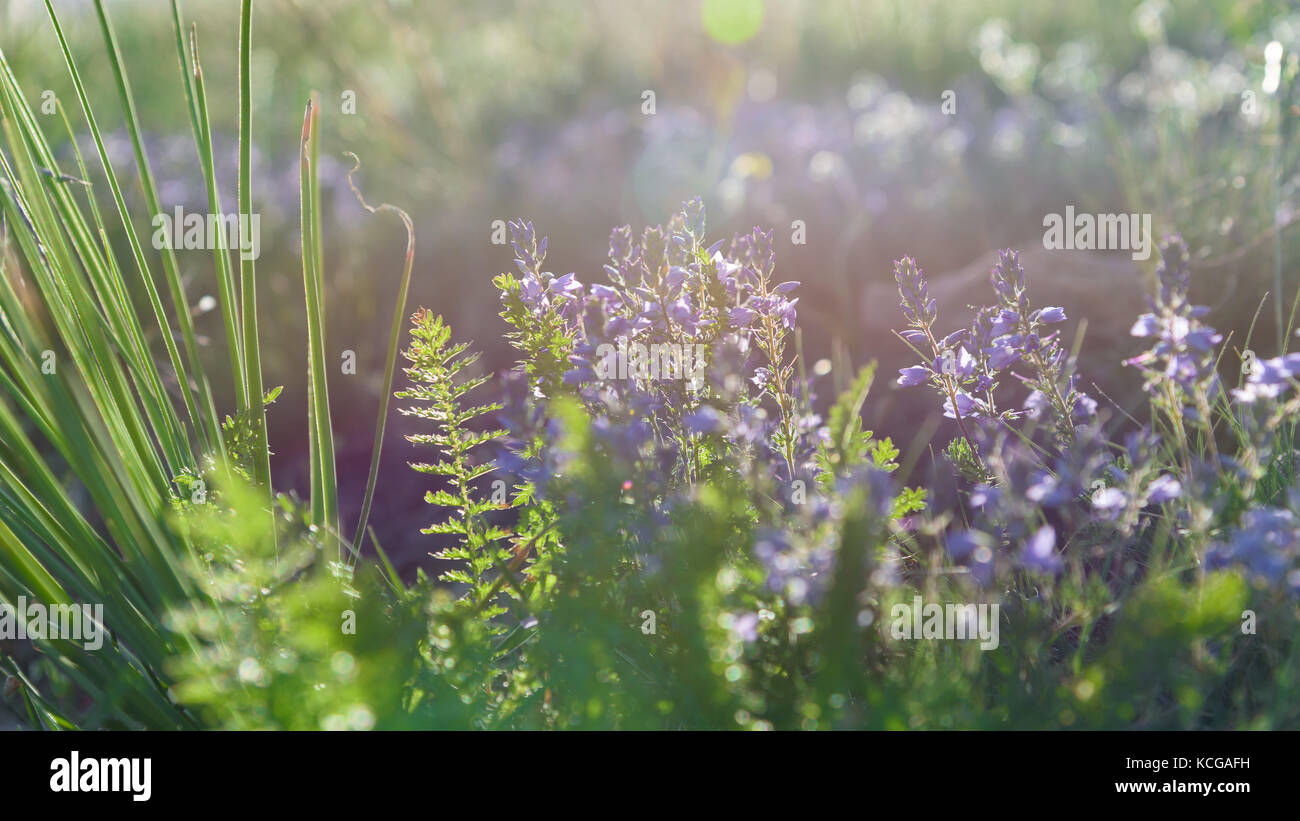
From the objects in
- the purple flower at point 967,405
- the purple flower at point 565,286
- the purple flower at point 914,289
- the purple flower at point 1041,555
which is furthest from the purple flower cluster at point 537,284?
the purple flower at point 1041,555

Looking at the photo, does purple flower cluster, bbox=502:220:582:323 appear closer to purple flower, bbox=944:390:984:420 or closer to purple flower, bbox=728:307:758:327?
purple flower, bbox=728:307:758:327

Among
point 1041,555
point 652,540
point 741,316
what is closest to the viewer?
point 1041,555

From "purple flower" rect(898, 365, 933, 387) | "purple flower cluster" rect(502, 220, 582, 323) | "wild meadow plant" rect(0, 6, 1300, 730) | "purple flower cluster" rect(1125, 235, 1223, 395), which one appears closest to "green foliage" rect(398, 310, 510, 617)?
"wild meadow plant" rect(0, 6, 1300, 730)

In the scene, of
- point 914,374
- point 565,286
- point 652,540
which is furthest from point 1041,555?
point 565,286

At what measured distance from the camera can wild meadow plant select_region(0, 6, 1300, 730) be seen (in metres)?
1.28

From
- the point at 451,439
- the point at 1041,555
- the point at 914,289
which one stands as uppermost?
the point at 914,289

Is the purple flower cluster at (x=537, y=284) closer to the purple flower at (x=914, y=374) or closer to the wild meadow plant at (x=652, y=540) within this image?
the wild meadow plant at (x=652, y=540)

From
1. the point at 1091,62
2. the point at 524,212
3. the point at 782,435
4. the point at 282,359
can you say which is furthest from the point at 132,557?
the point at 1091,62

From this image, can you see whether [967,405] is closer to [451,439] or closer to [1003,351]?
[1003,351]

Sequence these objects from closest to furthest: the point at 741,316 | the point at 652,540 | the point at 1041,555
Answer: the point at 1041,555 < the point at 652,540 < the point at 741,316

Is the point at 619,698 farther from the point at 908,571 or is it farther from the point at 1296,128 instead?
the point at 1296,128

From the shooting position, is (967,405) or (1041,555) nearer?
(1041,555)

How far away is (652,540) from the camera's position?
4.96ft
